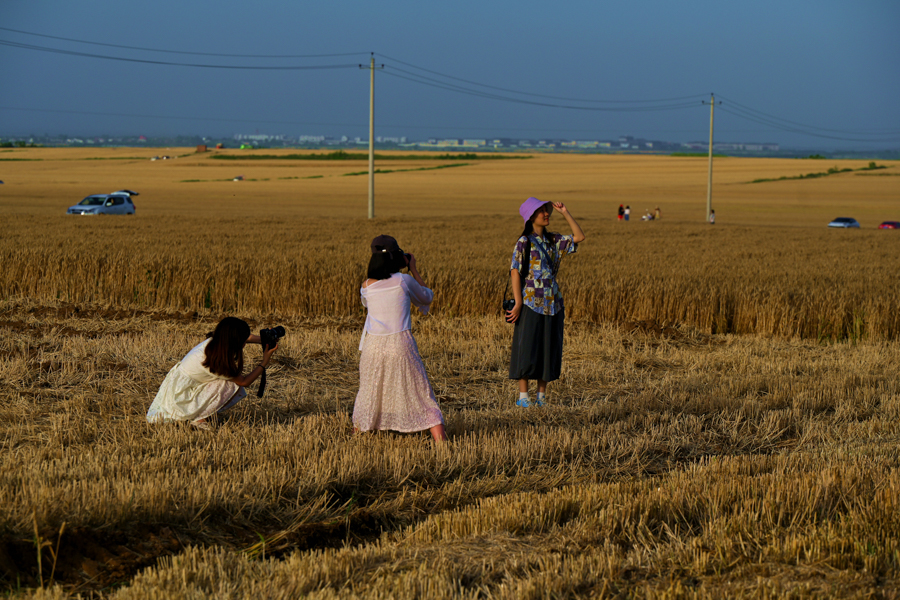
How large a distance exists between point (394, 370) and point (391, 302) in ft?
1.55

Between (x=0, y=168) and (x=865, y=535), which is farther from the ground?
(x=0, y=168)

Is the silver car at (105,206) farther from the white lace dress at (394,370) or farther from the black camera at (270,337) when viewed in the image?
the white lace dress at (394,370)

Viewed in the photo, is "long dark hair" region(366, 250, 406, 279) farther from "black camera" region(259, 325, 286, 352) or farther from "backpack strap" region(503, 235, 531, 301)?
"backpack strap" region(503, 235, 531, 301)

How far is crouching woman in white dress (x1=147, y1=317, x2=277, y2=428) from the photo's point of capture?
605 cm

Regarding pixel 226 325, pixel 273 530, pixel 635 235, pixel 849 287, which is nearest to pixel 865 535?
pixel 273 530

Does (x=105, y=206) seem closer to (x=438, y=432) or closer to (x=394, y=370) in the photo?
(x=394, y=370)

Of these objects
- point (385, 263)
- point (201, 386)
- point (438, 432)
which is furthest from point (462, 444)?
point (201, 386)

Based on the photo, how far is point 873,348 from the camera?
1078 cm

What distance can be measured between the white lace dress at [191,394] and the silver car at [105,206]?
3290cm

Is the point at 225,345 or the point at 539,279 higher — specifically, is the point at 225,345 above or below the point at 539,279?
below

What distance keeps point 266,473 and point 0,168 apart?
100253mm

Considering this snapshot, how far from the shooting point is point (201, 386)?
6.17 meters

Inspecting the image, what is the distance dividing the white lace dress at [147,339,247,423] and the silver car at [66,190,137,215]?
3290cm

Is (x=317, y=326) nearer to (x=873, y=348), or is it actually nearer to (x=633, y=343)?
(x=633, y=343)
